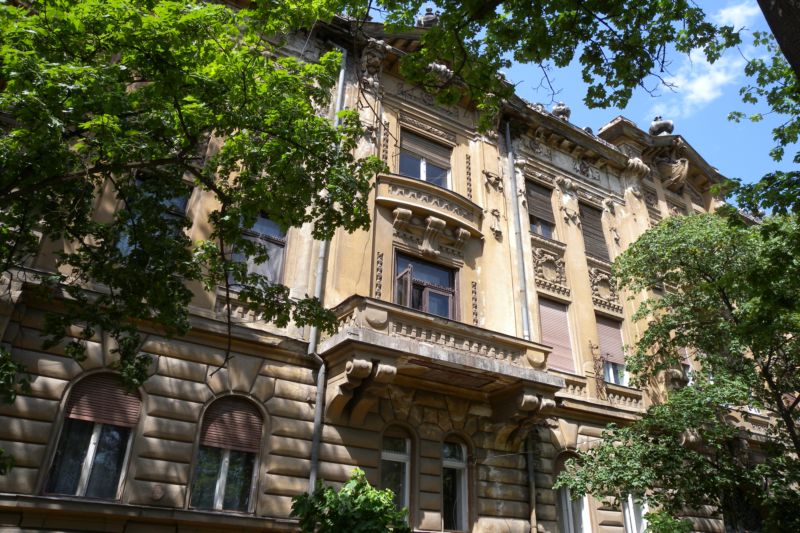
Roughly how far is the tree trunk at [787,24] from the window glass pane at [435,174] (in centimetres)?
1034

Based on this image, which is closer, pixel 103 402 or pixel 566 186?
pixel 103 402

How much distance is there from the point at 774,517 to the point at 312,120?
11.0 m

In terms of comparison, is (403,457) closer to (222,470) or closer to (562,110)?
(222,470)

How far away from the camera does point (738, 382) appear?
11516mm

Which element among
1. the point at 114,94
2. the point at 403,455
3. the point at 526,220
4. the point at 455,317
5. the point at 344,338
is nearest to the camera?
the point at 114,94

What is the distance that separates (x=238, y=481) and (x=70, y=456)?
7.97 feet

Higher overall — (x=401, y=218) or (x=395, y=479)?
(x=401, y=218)

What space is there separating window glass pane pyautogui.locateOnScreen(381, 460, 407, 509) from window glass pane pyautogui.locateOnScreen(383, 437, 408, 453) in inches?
8.9

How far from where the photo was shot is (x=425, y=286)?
43.6 ft

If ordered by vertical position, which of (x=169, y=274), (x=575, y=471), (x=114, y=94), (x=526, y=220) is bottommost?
(x=575, y=471)

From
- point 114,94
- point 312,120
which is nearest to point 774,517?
point 312,120

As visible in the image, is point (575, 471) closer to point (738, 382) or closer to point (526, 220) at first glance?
point (738, 382)

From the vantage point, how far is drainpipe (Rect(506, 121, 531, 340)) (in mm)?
13914

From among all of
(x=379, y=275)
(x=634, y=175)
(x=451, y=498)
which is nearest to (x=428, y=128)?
(x=379, y=275)
